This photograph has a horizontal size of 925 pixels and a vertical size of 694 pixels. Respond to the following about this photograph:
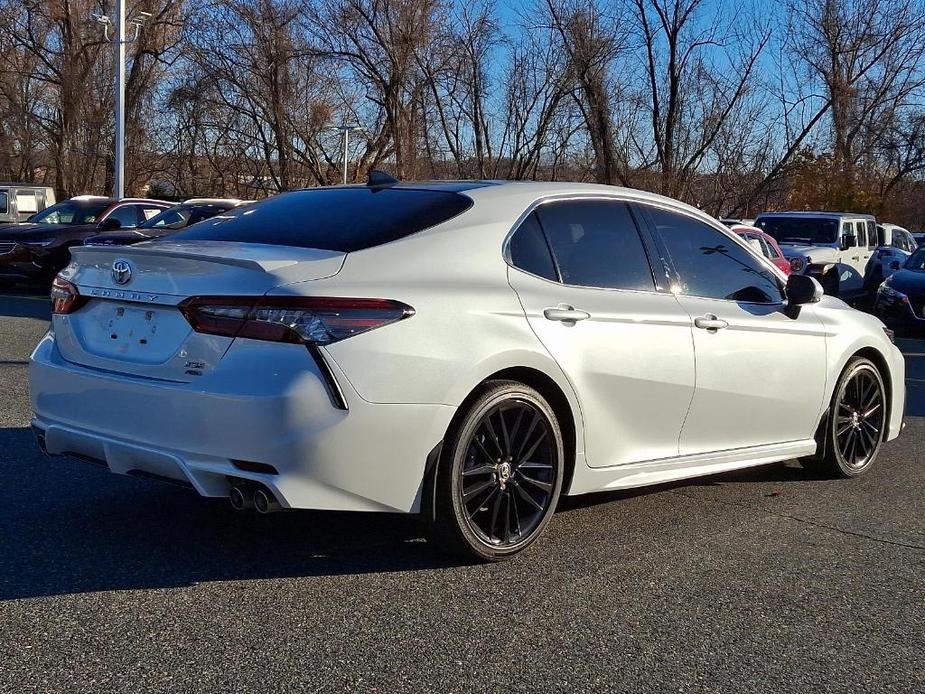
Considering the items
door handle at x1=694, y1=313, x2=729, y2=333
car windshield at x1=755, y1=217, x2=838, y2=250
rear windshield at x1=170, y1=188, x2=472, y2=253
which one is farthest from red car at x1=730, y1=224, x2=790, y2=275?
rear windshield at x1=170, y1=188, x2=472, y2=253

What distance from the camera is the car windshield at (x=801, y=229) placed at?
21.3 metres

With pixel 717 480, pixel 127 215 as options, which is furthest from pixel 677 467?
pixel 127 215

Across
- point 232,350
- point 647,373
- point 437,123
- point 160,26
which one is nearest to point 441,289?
point 232,350

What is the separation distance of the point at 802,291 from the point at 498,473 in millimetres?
2307

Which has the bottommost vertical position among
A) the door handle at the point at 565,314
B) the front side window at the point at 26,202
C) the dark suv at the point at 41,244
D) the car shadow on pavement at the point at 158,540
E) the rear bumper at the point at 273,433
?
the front side window at the point at 26,202

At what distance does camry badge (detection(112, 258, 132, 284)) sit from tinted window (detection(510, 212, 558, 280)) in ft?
5.10

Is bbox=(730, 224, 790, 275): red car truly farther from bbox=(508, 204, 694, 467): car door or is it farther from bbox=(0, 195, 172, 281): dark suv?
bbox=(508, 204, 694, 467): car door

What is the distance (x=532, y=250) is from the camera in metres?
5.01

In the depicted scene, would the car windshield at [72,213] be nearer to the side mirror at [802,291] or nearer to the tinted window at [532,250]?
the side mirror at [802,291]

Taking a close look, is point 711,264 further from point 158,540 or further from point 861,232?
point 861,232

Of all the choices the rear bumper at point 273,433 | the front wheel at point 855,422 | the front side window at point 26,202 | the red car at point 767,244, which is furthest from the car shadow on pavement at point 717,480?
the front side window at point 26,202

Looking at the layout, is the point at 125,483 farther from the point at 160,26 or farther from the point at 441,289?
the point at 160,26

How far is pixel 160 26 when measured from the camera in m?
40.6

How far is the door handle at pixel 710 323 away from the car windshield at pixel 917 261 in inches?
500
